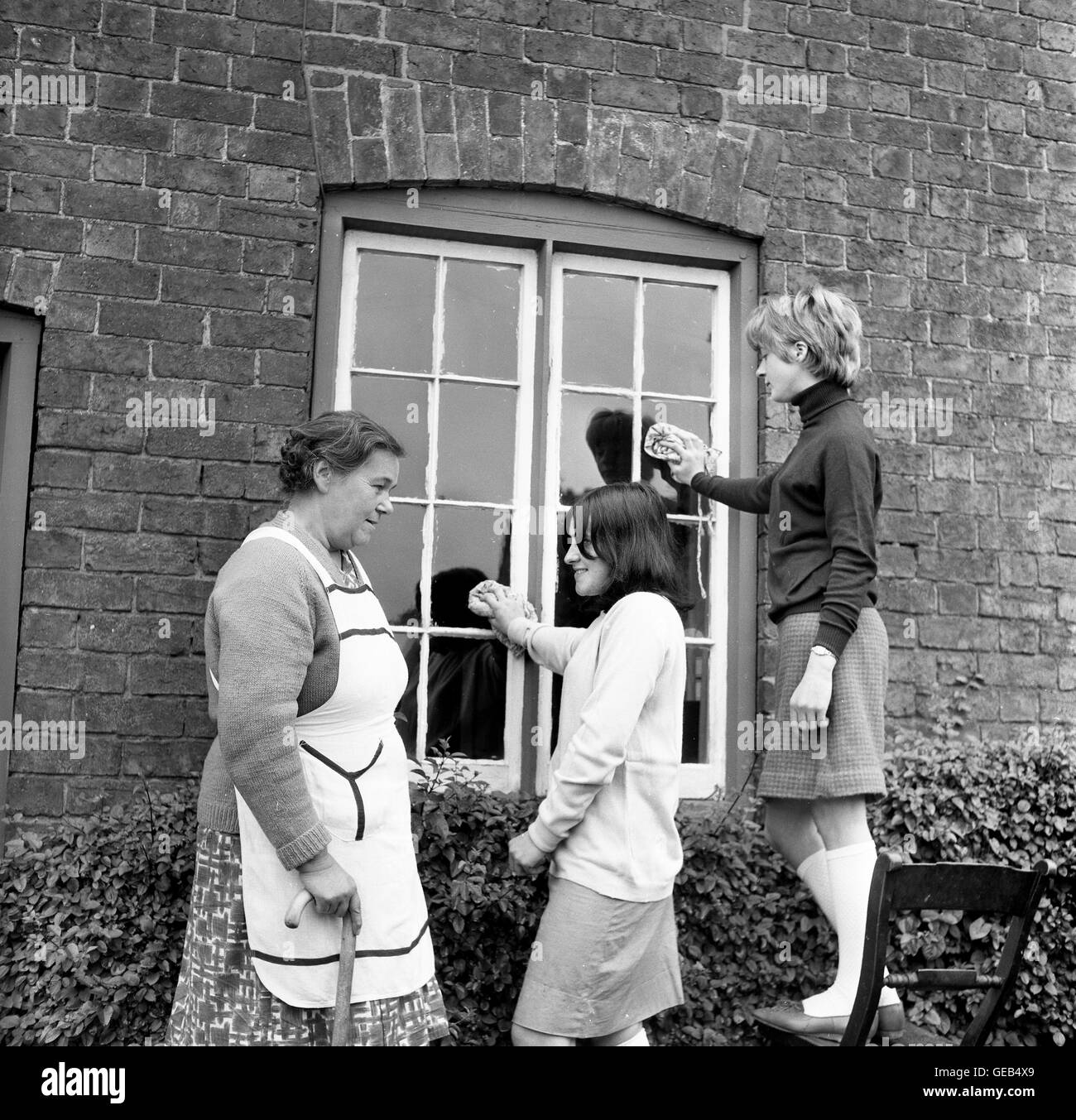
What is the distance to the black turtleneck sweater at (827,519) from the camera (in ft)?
11.0

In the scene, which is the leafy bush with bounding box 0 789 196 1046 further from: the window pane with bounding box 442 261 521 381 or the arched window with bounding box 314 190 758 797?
the window pane with bounding box 442 261 521 381

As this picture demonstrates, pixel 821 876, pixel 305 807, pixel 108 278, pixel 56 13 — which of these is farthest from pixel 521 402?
pixel 305 807

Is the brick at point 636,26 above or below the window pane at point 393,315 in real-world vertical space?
above

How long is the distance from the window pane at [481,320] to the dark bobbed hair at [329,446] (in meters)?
1.44

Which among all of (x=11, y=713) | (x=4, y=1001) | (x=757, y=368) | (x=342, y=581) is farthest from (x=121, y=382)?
(x=757, y=368)

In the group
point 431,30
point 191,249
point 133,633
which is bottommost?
point 133,633

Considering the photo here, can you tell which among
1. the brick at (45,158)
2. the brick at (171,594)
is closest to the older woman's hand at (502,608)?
the brick at (171,594)

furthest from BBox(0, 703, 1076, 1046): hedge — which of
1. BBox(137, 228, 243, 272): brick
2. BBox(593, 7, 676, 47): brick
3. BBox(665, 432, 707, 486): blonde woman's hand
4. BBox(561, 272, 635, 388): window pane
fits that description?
BBox(593, 7, 676, 47): brick

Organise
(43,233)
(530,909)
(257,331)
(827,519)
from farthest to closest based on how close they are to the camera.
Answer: (257,331) < (43,233) < (530,909) < (827,519)

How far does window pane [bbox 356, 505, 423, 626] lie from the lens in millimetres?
4191

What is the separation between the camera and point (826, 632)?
333cm

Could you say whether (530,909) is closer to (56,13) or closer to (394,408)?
(394,408)

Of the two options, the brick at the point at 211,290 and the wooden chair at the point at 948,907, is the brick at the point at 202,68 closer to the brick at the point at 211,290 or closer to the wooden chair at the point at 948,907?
the brick at the point at 211,290

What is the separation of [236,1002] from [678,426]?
262 cm
